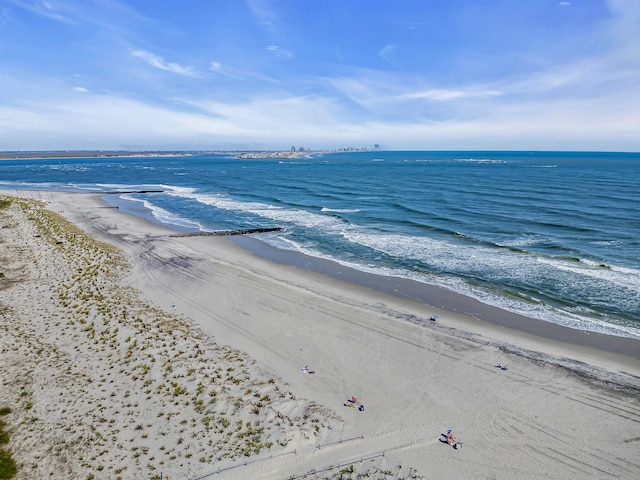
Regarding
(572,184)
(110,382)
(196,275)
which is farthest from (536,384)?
Result: (572,184)

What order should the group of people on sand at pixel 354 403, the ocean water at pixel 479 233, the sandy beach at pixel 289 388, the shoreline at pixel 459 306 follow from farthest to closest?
1. the ocean water at pixel 479 233
2. the shoreline at pixel 459 306
3. the group of people on sand at pixel 354 403
4. the sandy beach at pixel 289 388

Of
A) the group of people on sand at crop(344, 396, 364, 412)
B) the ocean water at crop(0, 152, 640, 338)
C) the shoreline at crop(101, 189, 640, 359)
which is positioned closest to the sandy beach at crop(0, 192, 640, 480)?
the group of people on sand at crop(344, 396, 364, 412)

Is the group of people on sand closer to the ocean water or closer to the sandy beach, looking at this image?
the sandy beach


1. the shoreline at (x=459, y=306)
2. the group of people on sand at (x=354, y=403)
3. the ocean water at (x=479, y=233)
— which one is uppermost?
the ocean water at (x=479, y=233)

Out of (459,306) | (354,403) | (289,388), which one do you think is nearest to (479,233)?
(459,306)

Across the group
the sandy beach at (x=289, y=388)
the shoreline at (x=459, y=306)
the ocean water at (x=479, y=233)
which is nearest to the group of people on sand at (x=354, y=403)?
the sandy beach at (x=289, y=388)

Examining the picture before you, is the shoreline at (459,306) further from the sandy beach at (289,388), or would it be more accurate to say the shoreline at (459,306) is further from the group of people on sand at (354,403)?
the group of people on sand at (354,403)

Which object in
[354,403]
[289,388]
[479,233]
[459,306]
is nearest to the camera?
[354,403]

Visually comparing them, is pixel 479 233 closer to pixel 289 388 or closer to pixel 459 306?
pixel 459 306

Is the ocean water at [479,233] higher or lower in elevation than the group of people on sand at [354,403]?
higher
